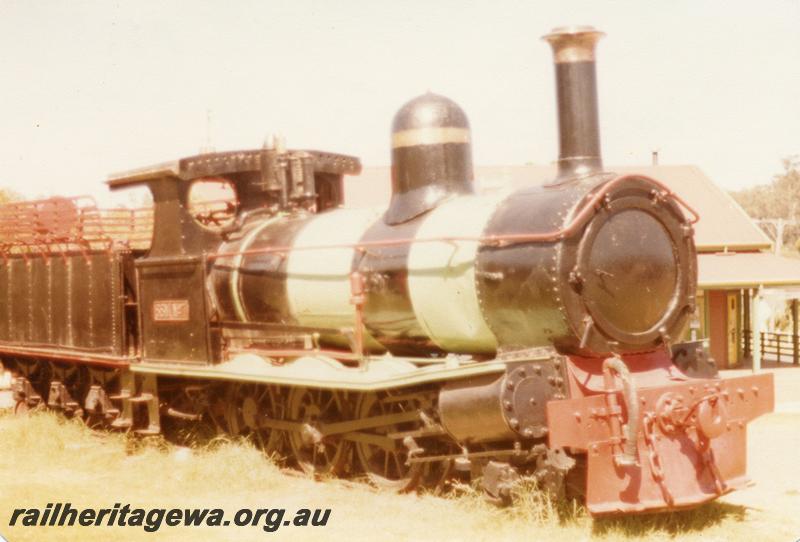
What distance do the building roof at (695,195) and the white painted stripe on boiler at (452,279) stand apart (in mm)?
12456

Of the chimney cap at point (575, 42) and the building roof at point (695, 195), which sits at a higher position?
the chimney cap at point (575, 42)

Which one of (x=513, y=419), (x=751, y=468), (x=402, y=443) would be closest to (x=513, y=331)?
(x=513, y=419)

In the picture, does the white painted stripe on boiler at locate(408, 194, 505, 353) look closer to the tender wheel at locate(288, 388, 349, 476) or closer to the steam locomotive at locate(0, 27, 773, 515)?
the steam locomotive at locate(0, 27, 773, 515)

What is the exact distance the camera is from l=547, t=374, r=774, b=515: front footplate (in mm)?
6152

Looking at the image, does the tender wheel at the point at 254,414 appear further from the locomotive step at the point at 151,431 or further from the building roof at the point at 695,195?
the building roof at the point at 695,195

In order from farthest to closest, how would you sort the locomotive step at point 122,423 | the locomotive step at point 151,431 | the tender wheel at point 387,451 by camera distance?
the locomotive step at point 122,423, the locomotive step at point 151,431, the tender wheel at point 387,451

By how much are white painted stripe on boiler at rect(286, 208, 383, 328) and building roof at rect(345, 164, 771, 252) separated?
1118 centimetres

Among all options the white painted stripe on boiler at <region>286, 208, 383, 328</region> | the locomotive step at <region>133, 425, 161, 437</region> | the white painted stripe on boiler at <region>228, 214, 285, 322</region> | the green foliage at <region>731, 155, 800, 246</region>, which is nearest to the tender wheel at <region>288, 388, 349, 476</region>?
the white painted stripe on boiler at <region>286, 208, 383, 328</region>

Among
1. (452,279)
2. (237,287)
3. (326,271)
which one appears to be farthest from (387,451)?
(237,287)

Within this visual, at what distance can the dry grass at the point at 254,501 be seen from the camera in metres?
6.48

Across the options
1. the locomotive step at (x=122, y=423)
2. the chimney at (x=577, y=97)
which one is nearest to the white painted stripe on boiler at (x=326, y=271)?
the chimney at (x=577, y=97)

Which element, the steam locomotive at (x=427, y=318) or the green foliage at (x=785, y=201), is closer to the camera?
the steam locomotive at (x=427, y=318)

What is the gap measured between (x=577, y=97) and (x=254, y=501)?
13.7 ft

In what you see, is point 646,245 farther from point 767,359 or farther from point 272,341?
point 767,359
